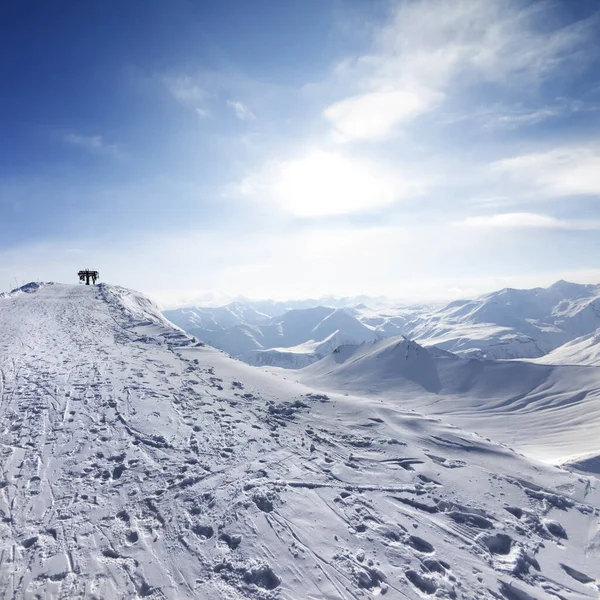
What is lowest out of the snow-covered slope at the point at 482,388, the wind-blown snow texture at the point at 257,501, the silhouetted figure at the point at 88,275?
the snow-covered slope at the point at 482,388

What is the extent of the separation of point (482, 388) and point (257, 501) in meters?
52.7

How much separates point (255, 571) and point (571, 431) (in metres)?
49.5

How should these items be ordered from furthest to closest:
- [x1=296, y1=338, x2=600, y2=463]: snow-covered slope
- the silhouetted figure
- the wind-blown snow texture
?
the silhouetted figure
[x1=296, y1=338, x2=600, y2=463]: snow-covered slope
the wind-blown snow texture

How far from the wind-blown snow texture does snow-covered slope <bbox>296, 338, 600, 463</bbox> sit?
29.0 metres

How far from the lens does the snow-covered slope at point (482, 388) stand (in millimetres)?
43459

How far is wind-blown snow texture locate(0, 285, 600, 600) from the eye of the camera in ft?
27.8

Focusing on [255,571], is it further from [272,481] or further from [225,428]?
[225,428]

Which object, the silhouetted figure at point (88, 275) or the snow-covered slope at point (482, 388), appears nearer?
the snow-covered slope at point (482, 388)

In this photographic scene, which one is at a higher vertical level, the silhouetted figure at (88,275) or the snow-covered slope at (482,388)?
the silhouetted figure at (88,275)

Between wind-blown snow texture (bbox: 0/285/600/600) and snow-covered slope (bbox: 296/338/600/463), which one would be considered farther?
snow-covered slope (bbox: 296/338/600/463)

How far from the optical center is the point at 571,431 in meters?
42.8

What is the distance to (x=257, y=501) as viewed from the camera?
10977mm

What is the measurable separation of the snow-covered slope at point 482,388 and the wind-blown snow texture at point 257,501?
29.0 metres

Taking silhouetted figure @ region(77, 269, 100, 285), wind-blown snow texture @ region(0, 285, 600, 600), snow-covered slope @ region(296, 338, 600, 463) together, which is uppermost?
silhouetted figure @ region(77, 269, 100, 285)
